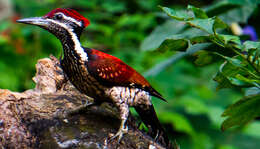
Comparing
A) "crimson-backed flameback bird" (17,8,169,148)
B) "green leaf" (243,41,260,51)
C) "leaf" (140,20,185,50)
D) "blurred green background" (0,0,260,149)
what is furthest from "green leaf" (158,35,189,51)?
"blurred green background" (0,0,260,149)

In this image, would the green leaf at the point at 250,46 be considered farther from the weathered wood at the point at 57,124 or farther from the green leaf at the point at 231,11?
the green leaf at the point at 231,11

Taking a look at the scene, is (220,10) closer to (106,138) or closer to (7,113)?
(106,138)

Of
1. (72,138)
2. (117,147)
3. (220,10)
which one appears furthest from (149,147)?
(220,10)

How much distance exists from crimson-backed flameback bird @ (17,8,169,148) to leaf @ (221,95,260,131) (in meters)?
0.70

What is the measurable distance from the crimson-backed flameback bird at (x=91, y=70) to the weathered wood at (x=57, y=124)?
0.11 metres

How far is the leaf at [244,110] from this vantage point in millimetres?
1716

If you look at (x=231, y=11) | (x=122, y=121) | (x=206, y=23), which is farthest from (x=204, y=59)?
(x=231, y=11)

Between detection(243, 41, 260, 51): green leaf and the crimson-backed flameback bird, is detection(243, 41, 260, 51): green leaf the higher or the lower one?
the higher one

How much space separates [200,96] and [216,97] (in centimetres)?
35

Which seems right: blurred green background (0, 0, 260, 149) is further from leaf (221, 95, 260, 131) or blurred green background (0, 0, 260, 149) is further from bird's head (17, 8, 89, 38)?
leaf (221, 95, 260, 131)

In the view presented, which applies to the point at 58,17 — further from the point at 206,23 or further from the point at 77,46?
the point at 206,23

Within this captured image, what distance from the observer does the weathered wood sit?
2154mm

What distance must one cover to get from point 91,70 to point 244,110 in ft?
2.97

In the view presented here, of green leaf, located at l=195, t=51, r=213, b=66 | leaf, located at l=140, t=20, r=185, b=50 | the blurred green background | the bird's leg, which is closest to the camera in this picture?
green leaf, located at l=195, t=51, r=213, b=66
